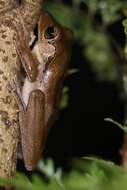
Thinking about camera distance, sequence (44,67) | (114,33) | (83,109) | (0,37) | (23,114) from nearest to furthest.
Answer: (0,37), (23,114), (44,67), (114,33), (83,109)

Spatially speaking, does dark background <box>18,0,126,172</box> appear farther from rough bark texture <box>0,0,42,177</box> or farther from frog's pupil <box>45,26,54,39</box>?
rough bark texture <box>0,0,42,177</box>

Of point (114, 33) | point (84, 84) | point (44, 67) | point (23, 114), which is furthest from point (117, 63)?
point (23, 114)

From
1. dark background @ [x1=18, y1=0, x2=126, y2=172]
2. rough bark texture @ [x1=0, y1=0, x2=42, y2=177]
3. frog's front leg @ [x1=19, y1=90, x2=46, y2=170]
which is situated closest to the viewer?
rough bark texture @ [x1=0, y1=0, x2=42, y2=177]

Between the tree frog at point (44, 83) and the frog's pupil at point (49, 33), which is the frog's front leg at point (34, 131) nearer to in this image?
the tree frog at point (44, 83)

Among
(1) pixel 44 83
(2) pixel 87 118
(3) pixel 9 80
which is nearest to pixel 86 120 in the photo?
(2) pixel 87 118

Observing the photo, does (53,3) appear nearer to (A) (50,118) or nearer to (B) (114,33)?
(B) (114,33)

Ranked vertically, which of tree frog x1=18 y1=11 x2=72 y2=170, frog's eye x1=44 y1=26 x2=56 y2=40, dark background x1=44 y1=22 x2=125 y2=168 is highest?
frog's eye x1=44 y1=26 x2=56 y2=40

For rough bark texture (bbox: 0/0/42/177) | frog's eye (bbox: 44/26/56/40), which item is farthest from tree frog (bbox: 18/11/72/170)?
rough bark texture (bbox: 0/0/42/177)

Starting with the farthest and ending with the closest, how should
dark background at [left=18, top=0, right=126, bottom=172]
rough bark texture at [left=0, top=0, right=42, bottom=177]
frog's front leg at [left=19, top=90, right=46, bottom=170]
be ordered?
dark background at [left=18, top=0, right=126, bottom=172]
frog's front leg at [left=19, top=90, right=46, bottom=170]
rough bark texture at [left=0, top=0, right=42, bottom=177]
